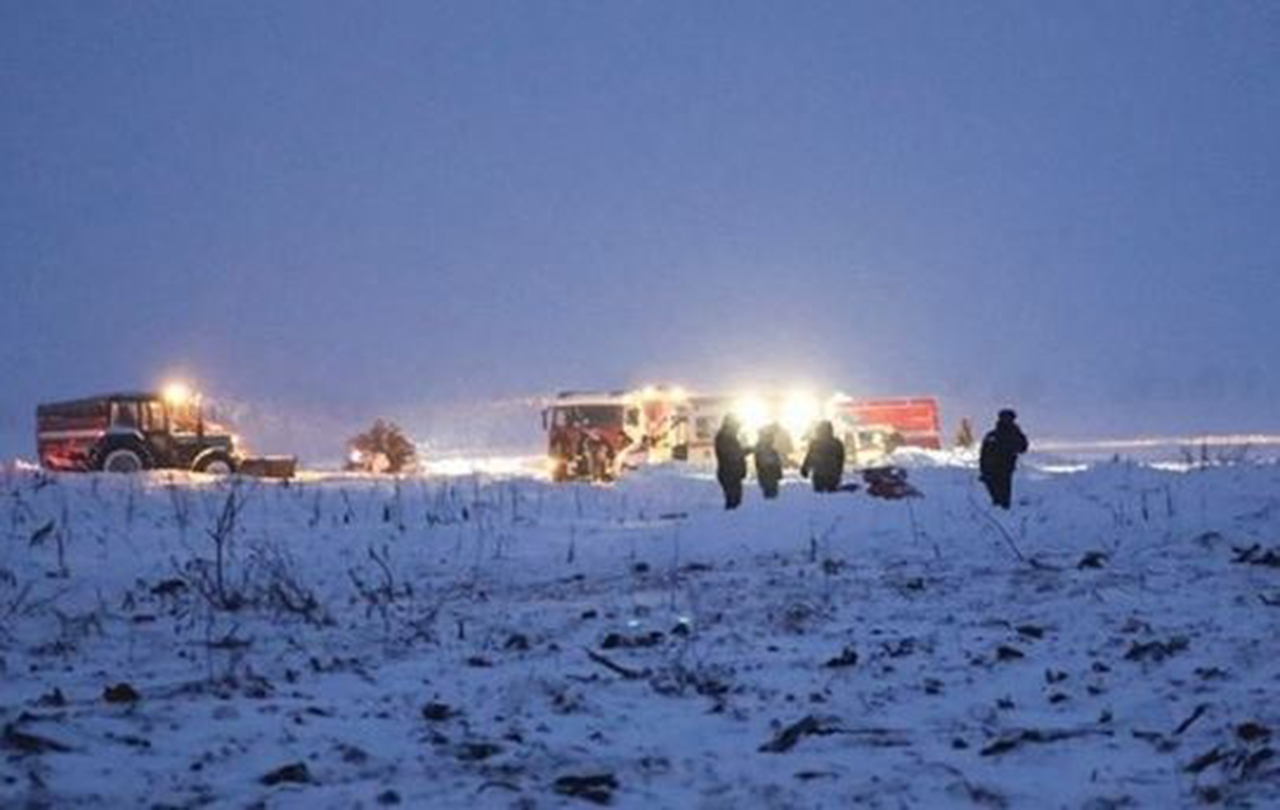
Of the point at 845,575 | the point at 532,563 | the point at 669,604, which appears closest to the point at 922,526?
the point at 845,575

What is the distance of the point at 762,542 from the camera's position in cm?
1536

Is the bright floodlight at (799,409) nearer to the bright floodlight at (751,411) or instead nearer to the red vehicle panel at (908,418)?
the bright floodlight at (751,411)

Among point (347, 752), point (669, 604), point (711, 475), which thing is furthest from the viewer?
point (711, 475)

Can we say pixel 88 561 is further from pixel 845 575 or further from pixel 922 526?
pixel 922 526

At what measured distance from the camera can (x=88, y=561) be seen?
12.9 m

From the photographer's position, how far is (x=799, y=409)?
4047 cm

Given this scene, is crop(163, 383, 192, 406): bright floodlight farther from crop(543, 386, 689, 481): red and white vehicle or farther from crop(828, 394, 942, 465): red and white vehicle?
crop(828, 394, 942, 465): red and white vehicle

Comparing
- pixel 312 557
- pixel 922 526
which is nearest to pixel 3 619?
pixel 312 557

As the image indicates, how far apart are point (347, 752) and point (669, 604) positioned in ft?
16.7

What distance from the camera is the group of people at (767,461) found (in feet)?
66.5

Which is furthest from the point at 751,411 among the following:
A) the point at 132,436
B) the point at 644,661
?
the point at 644,661

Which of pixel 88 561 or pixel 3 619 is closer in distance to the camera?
pixel 3 619

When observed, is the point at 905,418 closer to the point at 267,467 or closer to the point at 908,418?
the point at 908,418

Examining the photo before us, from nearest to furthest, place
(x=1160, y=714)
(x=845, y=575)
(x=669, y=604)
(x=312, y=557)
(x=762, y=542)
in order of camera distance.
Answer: (x=1160, y=714), (x=669, y=604), (x=845, y=575), (x=312, y=557), (x=762, y=542)
